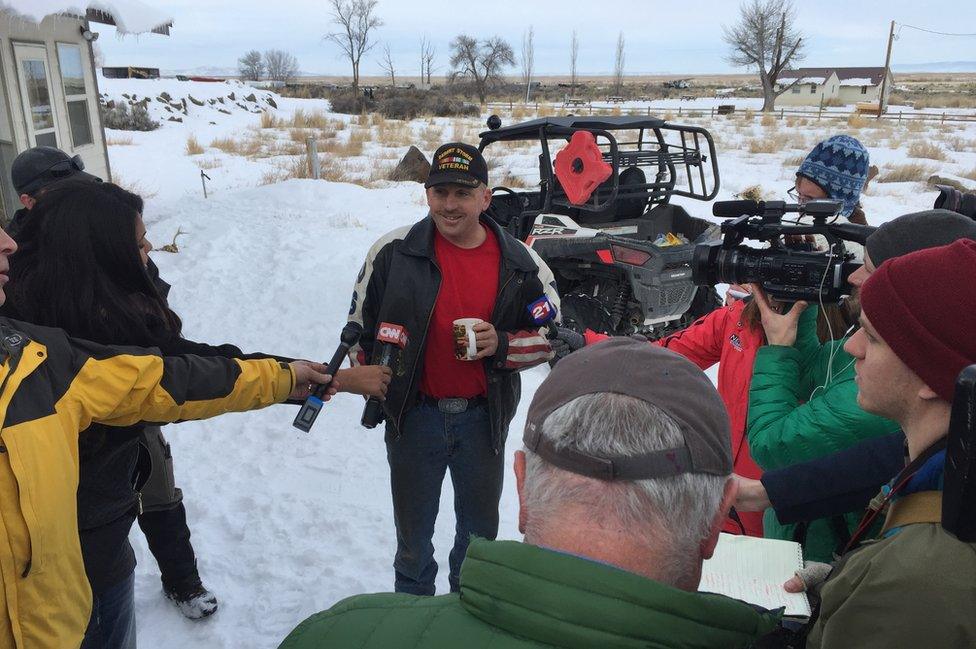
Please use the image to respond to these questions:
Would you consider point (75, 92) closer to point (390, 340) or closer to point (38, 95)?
point (38, 95)

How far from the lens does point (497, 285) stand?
268cm

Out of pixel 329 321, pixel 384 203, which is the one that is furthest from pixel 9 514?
pixel 384 203

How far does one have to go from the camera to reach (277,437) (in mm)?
4543

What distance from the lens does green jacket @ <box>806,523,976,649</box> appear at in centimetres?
92

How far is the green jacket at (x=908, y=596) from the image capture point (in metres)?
0.92

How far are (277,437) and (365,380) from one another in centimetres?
240

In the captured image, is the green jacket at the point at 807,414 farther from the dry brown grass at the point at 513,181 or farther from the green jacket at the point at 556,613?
the dry brown grass at the point at 513,181

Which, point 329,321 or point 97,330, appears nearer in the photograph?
point 97,330

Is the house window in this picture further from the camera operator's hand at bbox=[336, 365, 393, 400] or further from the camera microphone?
the camera microphone

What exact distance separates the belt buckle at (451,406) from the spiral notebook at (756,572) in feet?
3.99

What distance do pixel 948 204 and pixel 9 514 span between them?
2.64 meters

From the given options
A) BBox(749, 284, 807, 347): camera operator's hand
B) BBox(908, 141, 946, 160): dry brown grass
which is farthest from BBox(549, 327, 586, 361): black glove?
BBox(908, 141, 946, 160): dry brown grass

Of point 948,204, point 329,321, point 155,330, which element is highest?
point 948,204

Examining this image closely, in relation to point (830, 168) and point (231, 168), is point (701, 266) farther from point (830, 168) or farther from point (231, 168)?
point (231, 168)
